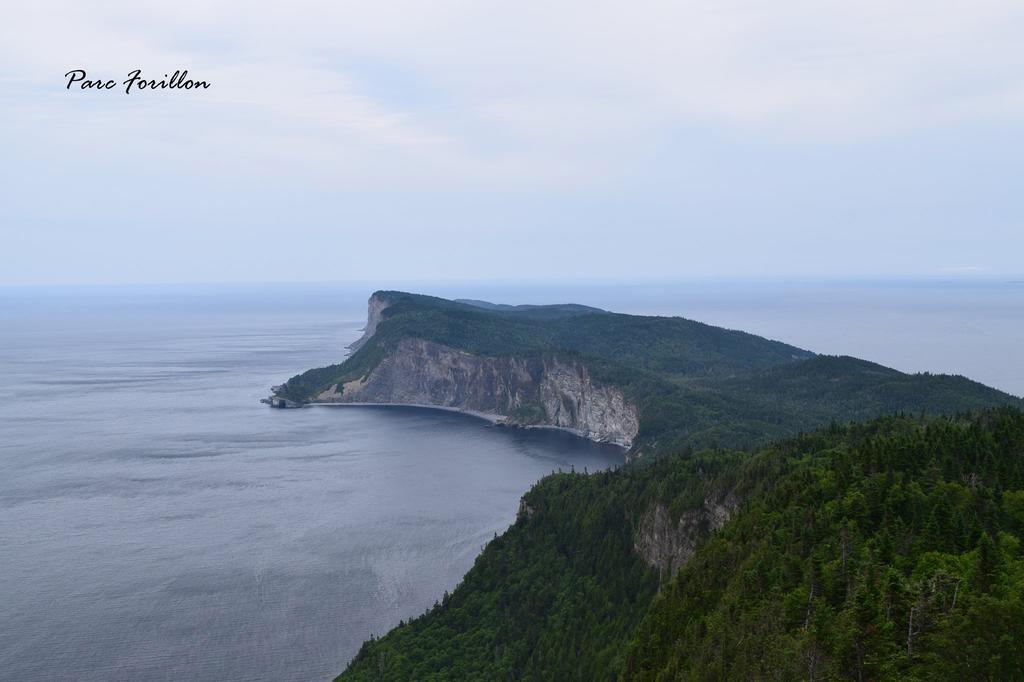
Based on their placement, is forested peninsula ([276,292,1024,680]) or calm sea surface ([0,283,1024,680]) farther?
calm sea surface ([0,283,1024,680])

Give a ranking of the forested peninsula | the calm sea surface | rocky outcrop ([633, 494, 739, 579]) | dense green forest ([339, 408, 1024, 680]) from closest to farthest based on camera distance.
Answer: dense green forest ([339, 408, 1024, 680]) < the forested peninsula < rocky outcrop ([633, 494, 739, 579]) < the calm sea surface

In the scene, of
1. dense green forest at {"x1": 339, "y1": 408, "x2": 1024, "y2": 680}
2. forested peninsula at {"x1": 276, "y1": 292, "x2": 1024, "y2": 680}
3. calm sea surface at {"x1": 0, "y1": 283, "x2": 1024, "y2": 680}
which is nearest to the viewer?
dense green forest at {"x1": 339, "y1": 408, "x2": 1024, "y2": 680}

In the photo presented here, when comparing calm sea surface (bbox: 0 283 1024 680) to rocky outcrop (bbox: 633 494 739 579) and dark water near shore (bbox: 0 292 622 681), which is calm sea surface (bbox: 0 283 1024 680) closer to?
dark water near shore (bbox: 0 292 622 681)

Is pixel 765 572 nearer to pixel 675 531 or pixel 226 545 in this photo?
pixel 675 531

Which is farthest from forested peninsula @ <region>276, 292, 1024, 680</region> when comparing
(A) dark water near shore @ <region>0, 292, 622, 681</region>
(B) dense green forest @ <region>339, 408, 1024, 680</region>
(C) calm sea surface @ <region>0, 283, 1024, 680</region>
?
(A) dark water near shore @ <region>0, 292, 622, 681</region>

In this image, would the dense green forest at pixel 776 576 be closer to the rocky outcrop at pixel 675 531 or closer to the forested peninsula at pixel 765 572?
the forested peninsula at pixel 765 572

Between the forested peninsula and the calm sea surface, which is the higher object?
the forested peninsula
